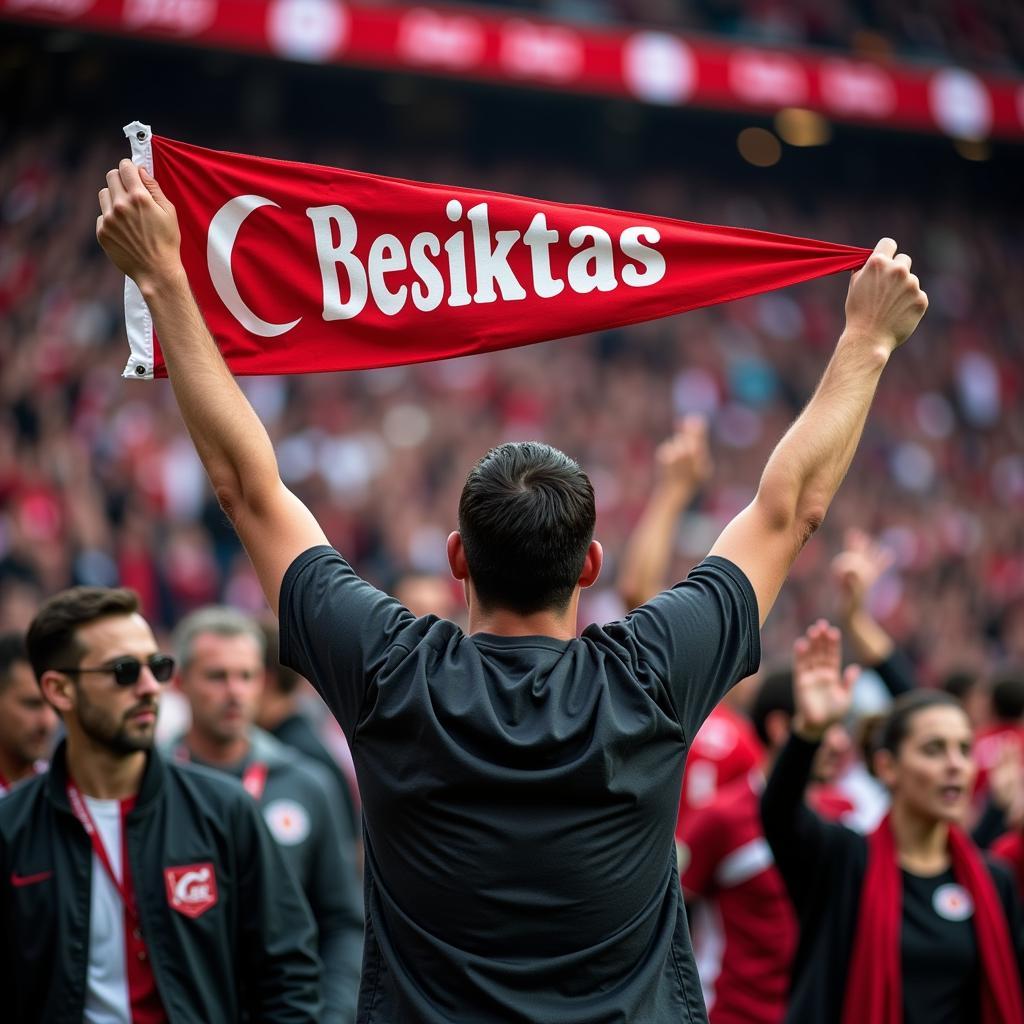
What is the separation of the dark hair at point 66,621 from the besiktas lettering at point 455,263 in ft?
3.69

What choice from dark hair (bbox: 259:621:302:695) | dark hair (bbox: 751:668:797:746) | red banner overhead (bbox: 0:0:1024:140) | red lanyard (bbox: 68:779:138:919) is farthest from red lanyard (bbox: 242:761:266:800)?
red banner overhead (bbox: 0:0:1024:140)

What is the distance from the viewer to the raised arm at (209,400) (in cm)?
232

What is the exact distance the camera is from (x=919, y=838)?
420 cm

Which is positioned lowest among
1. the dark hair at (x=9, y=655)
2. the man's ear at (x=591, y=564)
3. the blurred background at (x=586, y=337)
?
the dark hair at (x=9, y=655)

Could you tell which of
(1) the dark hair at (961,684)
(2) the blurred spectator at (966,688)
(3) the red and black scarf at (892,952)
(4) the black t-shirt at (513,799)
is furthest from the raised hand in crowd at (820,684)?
(1) the dark hair at (961,684)

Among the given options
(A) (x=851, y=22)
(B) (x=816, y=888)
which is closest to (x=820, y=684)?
(B) (x=816, y=888)

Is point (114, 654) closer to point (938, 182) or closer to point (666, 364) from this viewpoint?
point (666, 364)

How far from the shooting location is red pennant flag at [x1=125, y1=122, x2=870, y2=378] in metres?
2.80

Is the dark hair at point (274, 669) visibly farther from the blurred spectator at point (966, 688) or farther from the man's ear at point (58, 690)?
the blurred spectator at point (966, 688)

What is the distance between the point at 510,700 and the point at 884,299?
38.2 inches

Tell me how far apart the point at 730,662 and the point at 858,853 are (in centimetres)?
203

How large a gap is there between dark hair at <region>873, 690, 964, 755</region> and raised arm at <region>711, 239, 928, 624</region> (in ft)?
6.53

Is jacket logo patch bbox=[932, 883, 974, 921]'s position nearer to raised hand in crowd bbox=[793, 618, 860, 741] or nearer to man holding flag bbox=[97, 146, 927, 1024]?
raised hand in crowd bbox=[793, 618, 860, 741]

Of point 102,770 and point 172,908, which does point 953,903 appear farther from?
point 102,770
